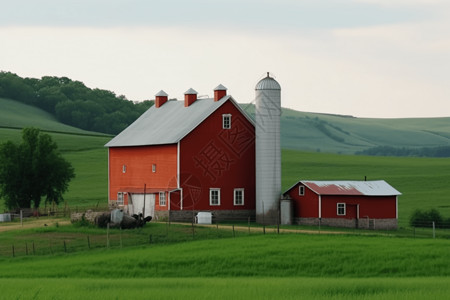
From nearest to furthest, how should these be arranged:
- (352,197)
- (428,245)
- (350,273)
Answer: (350,273) < (428,245) < (352,197)

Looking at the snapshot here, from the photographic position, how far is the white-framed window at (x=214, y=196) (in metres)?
60.7

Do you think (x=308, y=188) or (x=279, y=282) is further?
(x=308, y=188)

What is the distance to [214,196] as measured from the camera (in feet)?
200

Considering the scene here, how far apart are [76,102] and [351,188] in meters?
117

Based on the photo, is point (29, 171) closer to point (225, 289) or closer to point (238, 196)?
point (238, 196)

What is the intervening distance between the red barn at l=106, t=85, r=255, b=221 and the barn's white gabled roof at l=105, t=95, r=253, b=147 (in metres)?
0.09

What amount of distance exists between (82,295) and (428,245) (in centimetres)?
2024

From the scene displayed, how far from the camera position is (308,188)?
191 ft

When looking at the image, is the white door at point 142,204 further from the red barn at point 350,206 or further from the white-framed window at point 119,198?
the red barn at point 350,206

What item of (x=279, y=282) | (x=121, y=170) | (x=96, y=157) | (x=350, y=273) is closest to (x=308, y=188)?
(x=121, y=170)

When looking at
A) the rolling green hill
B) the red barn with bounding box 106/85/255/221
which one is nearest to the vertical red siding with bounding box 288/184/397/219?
the rolling green hill

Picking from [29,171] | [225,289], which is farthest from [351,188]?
[225,289]

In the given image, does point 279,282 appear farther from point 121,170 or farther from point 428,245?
point 121,170

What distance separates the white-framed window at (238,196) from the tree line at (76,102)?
10020cm
